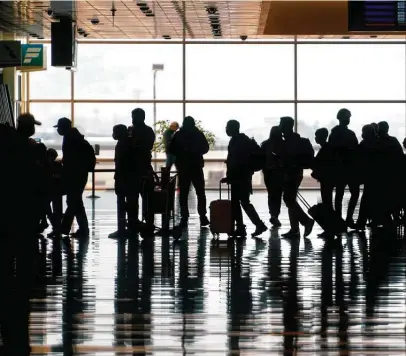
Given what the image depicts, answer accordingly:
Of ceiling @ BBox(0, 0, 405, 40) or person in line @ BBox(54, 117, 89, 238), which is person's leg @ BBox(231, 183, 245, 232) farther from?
ceiling @ BBox(0, 0, 405, 40)

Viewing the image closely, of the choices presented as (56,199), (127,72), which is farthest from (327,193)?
(127,72)

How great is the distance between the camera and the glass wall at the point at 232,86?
2605 centimetres

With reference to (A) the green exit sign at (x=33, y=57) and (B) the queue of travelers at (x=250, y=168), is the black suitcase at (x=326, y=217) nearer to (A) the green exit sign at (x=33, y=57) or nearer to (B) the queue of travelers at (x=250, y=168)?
(B) the queue of travelers at (x=250, y=168)

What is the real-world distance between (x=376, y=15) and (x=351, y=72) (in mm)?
15858

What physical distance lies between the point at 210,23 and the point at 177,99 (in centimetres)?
421

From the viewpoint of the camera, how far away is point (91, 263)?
33.0ft

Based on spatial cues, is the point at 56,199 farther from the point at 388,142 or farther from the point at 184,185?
the point at 388,142

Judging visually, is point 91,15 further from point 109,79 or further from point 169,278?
point 169,278

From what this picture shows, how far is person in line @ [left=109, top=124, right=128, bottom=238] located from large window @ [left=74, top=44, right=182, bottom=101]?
1320 cm

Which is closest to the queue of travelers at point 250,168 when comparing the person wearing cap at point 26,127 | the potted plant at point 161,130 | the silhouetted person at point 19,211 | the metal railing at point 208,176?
the person wearing cap at point 26,127

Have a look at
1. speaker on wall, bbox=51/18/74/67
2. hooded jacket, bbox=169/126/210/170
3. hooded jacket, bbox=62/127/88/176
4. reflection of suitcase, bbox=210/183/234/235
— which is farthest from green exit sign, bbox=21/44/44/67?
reflection of suitcase, bbox=210/183/234/235

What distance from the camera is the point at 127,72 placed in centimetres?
2750

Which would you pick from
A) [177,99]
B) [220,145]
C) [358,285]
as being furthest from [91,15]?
[358,285]

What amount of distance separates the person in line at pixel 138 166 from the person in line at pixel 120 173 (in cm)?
5
